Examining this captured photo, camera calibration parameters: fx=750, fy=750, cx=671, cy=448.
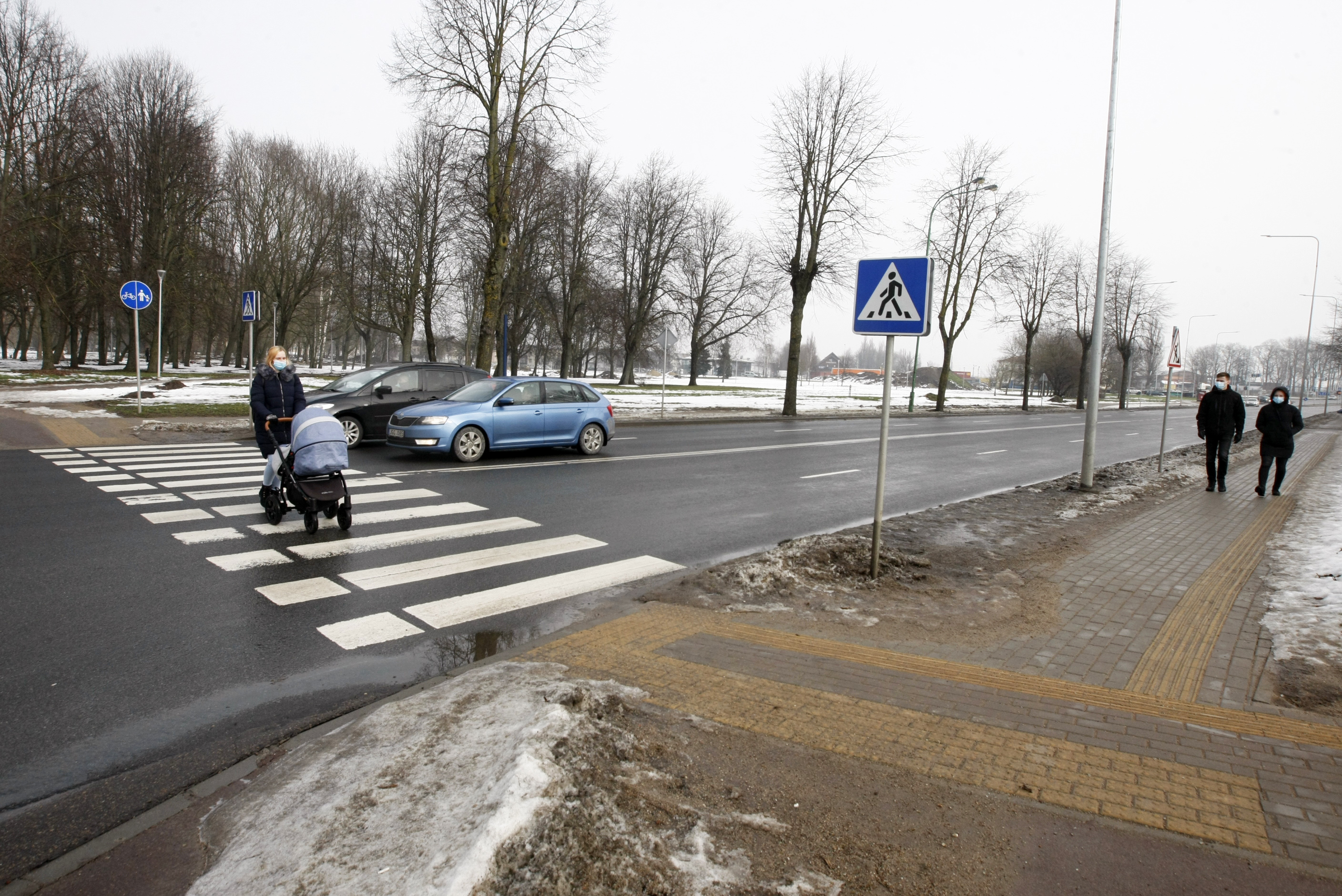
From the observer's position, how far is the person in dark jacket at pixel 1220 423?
12.6 meters

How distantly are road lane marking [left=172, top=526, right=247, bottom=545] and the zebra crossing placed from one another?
20 millimetres

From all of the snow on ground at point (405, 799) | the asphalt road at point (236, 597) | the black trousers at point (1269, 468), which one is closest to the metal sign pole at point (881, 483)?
the asphalt road at point (236, 597)

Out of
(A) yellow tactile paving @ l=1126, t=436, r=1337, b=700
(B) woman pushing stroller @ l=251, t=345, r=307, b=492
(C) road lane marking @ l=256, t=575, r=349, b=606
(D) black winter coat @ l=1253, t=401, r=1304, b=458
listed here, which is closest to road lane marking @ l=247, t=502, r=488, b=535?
(B) woman pushing stroller @ l=251, t=345, r=307, b=492

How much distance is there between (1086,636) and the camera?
207 inches

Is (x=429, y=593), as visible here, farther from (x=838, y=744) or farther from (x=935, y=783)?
(x=935, y=783)

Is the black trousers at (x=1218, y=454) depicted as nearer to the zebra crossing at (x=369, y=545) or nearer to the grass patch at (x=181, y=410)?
the zebra crossing at (x=369, y=545)

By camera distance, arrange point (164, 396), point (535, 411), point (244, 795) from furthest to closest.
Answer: point (164, 396) → point (535, 411) → point (244, 795)

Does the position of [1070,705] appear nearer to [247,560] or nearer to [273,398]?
[247,560]

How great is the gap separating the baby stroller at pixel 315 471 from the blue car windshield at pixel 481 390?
229 inches

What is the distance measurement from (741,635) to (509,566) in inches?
99.2

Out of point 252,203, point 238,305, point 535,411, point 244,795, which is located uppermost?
point 252,203

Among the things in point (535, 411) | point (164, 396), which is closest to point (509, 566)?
point (535, 411)

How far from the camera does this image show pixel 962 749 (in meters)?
3.58

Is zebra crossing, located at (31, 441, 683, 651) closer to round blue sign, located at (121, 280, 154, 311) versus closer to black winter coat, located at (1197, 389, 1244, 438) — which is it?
round blue sign, located at (121, 280, 154, 311)
